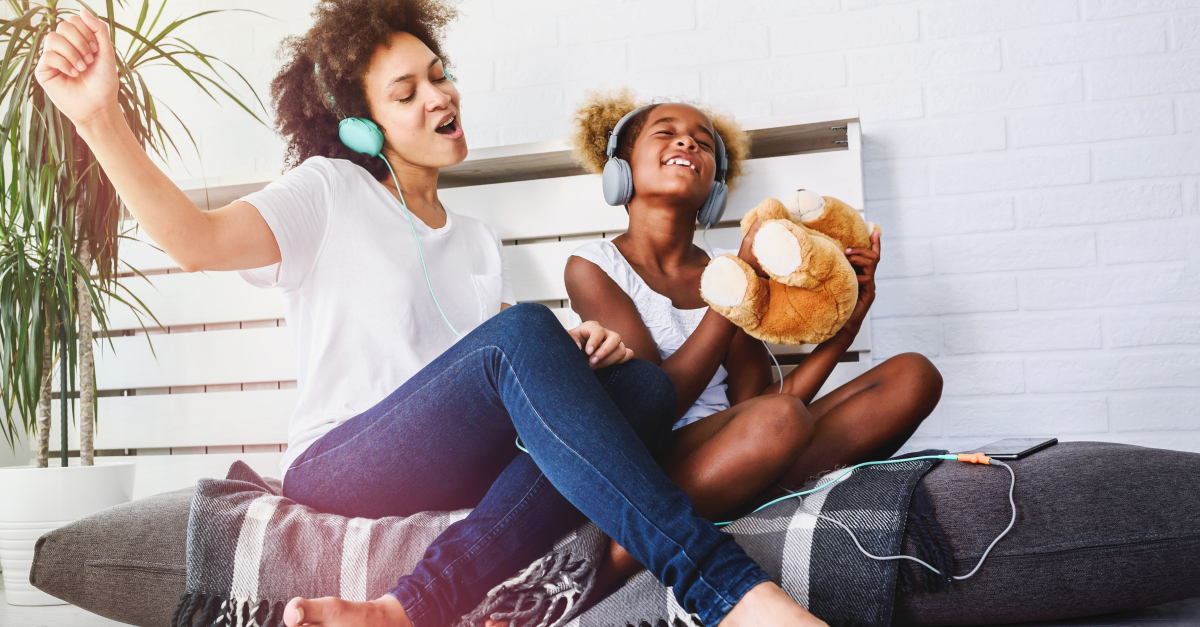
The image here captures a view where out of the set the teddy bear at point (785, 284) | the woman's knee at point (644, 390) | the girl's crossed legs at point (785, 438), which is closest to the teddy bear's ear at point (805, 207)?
the teddy bear at point (785, 284)

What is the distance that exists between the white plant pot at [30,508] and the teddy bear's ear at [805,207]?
1.39 meters

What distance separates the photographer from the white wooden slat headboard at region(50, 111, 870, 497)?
1.60 m

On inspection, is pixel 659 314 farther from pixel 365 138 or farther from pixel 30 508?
Answer: pixel 30 508

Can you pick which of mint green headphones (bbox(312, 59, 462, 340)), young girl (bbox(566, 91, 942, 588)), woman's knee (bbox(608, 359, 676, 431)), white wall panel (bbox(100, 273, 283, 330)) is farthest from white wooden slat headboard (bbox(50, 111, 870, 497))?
woman's knee (bbox(608, 359, 676, 431))

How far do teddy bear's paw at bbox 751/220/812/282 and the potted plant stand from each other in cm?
109

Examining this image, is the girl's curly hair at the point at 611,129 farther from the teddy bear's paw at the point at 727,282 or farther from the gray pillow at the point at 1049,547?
the gray pillow at the point at 1049,547

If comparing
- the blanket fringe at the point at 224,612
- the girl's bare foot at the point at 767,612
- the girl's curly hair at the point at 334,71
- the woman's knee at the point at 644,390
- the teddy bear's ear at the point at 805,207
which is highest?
the girl's curly hair at the point at 334,71

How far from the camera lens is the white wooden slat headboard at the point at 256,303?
160 cm

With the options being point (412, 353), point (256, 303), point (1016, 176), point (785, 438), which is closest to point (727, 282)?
point (785, 438)

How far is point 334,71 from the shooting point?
133cm

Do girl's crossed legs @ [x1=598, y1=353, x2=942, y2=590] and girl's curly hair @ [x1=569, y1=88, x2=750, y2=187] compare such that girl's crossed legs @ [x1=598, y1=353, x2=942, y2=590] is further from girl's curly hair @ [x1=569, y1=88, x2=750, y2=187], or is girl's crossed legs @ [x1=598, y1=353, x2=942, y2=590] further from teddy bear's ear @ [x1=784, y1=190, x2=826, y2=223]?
girl's curly hair @ [x1=569, y1=88, x2=750, y2=187]

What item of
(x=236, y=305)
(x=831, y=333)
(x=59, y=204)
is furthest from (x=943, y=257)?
(x=59, y=204)

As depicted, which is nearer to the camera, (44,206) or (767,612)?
(767,612)

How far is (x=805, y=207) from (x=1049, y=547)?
60 cm
